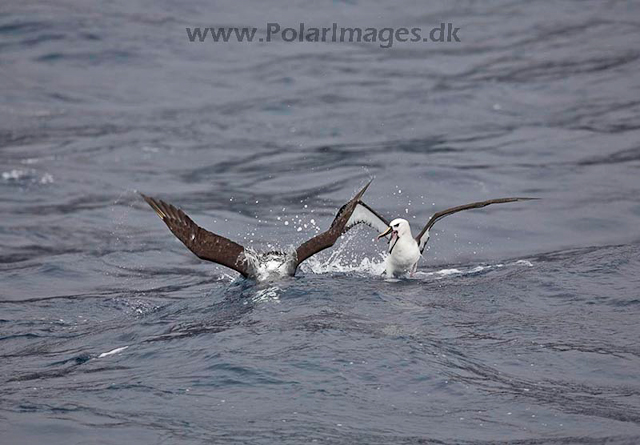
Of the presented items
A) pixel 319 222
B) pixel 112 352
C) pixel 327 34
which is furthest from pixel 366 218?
pixel 327 34

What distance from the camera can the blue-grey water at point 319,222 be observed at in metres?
9.55

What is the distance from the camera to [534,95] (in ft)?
76.1

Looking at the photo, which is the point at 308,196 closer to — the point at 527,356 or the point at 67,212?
the point at 67,212

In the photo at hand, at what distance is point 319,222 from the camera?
17094 mm

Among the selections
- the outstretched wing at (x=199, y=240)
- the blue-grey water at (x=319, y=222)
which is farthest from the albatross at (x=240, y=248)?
the blue-grey water at (x=319, y=222)

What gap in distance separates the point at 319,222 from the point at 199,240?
5049 mm

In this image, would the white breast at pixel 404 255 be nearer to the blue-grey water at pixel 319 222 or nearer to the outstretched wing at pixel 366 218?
the blue-grey water at pixel 319 222

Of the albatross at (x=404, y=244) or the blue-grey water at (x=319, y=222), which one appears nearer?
the blue-grey water at (x=319, y=222)

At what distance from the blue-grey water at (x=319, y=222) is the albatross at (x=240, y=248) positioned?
29cm

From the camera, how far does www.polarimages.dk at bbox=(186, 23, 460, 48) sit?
2742 cm

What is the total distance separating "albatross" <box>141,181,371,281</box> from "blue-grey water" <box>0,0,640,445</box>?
0.29 metres

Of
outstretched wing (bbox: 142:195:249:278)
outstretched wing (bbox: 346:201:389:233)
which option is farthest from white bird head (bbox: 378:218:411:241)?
outstretched wing (bbox: 142:195:249:278)

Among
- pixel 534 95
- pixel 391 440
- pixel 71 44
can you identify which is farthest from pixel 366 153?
pixel 391 440

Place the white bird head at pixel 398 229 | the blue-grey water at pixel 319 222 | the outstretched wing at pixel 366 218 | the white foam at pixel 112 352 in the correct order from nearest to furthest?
the blue-grey water at pixel 319 222
the white foam at pixel 112 352
the white bird head at pixel 398 229
the outstretched wing at pixel 366 218
